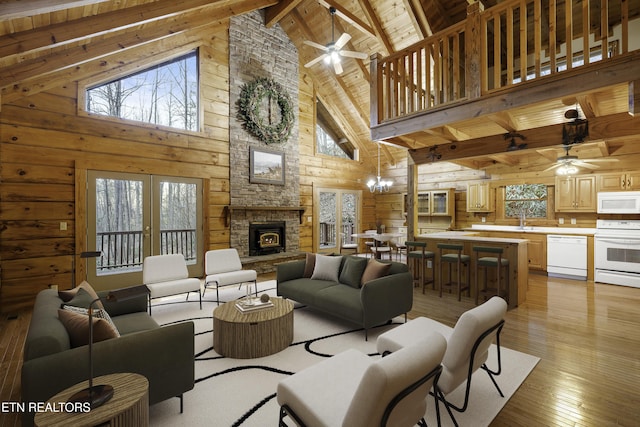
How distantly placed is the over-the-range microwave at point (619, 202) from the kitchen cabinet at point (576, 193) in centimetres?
34

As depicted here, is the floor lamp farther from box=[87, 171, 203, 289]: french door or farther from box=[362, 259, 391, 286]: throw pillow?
box=[87, 171, 203, 289]: french door

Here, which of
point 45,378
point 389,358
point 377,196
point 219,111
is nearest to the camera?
→ point 389,358

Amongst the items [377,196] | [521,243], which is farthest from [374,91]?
[377,196]

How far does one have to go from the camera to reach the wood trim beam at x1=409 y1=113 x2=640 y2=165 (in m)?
3.59

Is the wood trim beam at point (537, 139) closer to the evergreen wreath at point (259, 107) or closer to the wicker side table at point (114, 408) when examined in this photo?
the evergreen wreath at point (259, 107)

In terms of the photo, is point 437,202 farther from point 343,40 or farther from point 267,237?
point 343,40

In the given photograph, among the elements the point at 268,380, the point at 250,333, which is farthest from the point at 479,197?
the point at 268,380

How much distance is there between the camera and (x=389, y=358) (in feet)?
4.25

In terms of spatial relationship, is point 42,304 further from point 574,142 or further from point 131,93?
point 574,142

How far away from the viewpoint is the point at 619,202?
18.2 feet

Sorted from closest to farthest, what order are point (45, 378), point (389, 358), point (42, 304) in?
point (389, 358) → point (45, 378) → point (42, 304)

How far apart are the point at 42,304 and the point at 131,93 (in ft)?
14.5

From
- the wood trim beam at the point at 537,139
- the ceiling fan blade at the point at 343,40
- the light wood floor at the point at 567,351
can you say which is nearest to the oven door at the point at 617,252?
the light wood floor at the point at 567,351

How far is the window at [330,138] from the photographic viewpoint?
8.91m
